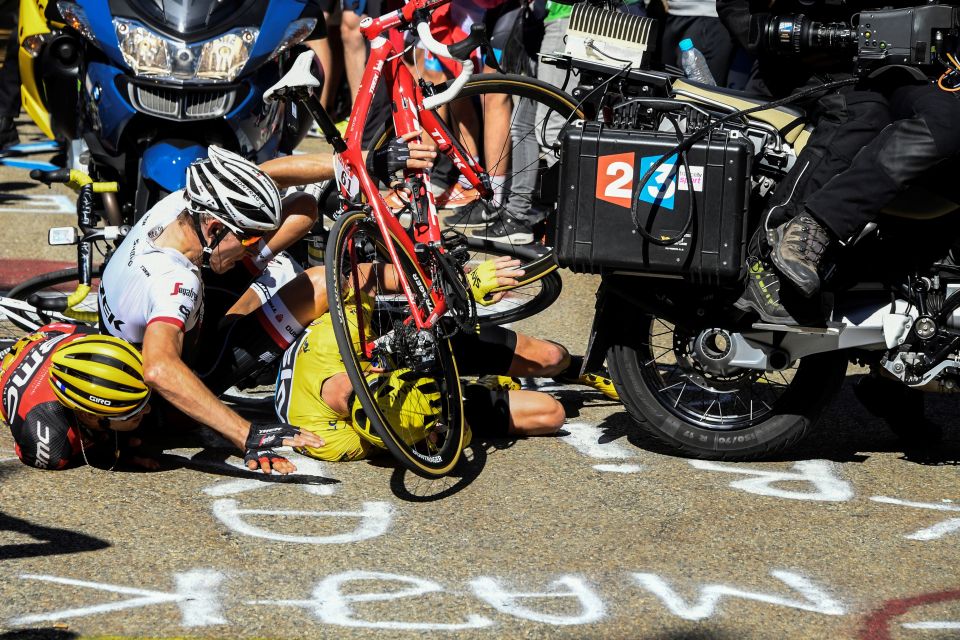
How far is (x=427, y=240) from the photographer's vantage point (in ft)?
16.0

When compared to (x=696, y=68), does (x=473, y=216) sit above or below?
below

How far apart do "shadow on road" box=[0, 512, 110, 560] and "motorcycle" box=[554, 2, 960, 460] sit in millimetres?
1848

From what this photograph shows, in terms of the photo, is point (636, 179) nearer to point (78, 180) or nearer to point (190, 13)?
point (190, 13)

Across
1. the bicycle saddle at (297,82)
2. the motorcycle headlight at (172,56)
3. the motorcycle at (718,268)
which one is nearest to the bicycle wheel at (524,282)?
the motorcycle at (718,268)

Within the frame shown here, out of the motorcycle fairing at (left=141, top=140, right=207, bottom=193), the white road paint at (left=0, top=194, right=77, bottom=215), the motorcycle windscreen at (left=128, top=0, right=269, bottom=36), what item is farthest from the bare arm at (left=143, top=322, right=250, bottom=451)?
the white road paint at (left=0, top=194, right=77, bottom=215)

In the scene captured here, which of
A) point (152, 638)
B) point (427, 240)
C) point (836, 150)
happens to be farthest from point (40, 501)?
point (836, 150)

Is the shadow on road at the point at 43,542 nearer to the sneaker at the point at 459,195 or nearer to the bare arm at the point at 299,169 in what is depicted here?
the bare arm at the point at 299,169

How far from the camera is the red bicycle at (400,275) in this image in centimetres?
437

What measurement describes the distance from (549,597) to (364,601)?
1.72ft

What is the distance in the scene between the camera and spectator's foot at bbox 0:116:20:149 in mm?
8430

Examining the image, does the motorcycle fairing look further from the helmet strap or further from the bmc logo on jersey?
the bmc logo on jersey

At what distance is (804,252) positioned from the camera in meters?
4.18

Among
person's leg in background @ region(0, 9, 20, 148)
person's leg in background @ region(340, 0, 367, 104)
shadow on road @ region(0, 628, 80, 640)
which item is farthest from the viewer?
person's leg in background @ region(340, 0, 367, 104)

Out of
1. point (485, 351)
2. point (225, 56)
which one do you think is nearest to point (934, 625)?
point (485, 351)
